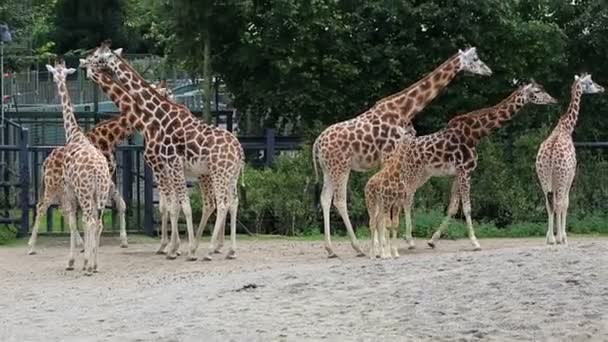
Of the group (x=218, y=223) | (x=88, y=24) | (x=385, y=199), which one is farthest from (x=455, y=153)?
(x=88, y=24)

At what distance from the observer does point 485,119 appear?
49.7 ft

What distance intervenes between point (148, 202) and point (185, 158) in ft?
10.1

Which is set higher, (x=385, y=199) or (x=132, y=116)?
(x=132, y=116)

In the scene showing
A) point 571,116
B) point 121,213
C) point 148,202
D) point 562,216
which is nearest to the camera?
point 562,216

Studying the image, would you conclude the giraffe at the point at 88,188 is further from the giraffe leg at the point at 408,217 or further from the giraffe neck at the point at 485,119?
the giraffe neck at the point at 485,119

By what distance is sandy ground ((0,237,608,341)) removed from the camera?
8.48 m

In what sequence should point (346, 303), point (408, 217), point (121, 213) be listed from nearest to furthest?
point (346, 303) < point (408, 217) < point (121, 213)

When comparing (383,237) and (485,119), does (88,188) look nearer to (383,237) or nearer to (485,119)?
(383,237)

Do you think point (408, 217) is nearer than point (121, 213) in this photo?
Yes

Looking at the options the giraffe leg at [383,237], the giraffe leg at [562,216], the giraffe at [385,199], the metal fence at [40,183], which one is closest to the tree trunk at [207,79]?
the metal fence at [40,183]

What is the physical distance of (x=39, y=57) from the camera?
83.3 feet

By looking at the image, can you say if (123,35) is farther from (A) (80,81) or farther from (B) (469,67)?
(B) (469,67)

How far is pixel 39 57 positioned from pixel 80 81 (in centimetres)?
426

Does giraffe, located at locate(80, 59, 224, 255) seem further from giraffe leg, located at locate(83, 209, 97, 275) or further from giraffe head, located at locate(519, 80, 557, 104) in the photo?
giraffe head, located at locate(519, 80, 557, 104)
